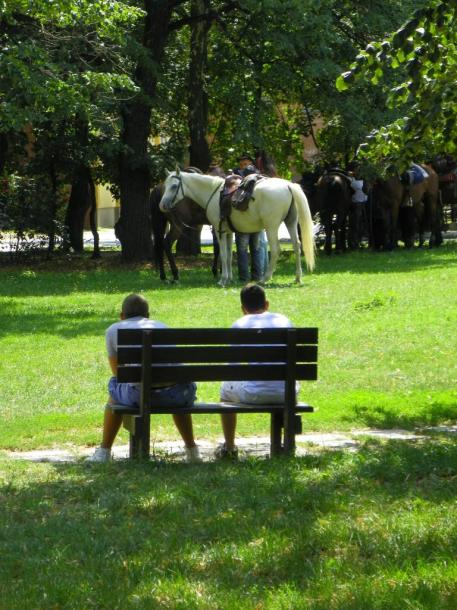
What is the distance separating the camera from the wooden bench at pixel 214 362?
342 inches

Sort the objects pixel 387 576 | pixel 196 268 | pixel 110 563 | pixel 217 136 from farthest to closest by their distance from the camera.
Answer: pixel 217 136 < pixel 196 268 < pixel 110 563 < pixel 387 576

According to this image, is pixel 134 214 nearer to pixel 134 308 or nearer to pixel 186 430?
pixel 134 308

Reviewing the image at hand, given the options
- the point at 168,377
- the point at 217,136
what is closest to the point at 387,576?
the point at 168,377

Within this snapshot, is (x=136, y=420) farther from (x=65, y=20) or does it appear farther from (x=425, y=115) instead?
(x=65, y=20)

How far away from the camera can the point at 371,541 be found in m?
6.39

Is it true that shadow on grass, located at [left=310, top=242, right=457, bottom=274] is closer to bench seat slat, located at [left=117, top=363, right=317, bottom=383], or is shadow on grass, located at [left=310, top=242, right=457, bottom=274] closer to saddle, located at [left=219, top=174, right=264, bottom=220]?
saddle, located at [left=219, top=174, right=264, bottom=220]

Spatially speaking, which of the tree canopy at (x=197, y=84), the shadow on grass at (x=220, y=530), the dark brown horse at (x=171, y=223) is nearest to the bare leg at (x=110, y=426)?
the shadow on grass at (x=220, y=530)

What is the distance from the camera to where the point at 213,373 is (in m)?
8.77

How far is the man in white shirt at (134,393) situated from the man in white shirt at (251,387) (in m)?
0.25

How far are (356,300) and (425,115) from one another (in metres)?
9.15

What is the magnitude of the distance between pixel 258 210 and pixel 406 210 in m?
10.3

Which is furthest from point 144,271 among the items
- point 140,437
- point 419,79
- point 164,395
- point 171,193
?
point 140,437

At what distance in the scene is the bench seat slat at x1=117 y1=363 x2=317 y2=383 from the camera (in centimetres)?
870

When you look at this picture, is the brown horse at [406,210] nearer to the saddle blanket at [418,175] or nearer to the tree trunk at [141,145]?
the saddle blanket at [418,175]
